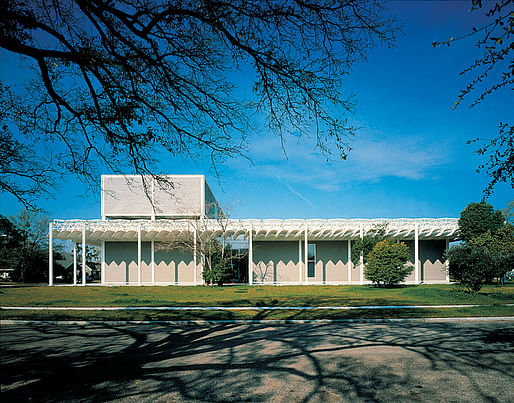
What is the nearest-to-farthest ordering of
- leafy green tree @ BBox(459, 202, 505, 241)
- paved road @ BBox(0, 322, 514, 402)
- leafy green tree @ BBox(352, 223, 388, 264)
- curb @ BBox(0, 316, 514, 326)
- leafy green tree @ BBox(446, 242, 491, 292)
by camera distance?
paved road @ BBox(0, 322, 514, 402) < curb @ BBox(0, 316, 514, 326) < leafy green tree @ BBox(446, 242, 491, 292) < leafy green tree @ BBox(352, 223, 388, 264) < leafy green tree @ BBox(459, 202, 505, 241)

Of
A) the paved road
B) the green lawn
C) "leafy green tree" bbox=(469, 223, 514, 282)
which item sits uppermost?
"leafy green tree" bbox=(469, 223, 514, 282)

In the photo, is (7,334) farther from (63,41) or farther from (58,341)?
(63,41)

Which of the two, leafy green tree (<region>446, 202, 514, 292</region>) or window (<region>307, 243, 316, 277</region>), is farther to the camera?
window (<region>307, 243, 316, 277</region>)

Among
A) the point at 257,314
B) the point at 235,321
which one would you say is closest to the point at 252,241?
the point at 257,314

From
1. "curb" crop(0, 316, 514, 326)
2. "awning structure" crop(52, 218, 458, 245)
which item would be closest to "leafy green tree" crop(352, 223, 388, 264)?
"awning structure" crop(52, 218, 458, 245)

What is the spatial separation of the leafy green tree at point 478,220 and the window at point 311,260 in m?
14.7

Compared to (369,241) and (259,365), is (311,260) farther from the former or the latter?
(259,365)

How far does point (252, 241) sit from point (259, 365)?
36980 mm

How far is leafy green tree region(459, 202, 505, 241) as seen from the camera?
36.9 m

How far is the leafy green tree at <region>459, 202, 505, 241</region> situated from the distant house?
61.8 inches

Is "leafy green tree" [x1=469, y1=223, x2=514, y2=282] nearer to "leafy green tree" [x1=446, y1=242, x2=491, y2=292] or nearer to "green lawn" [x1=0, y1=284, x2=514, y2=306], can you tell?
"leafy green tree" [x1=446, y1=242, x2=491, y2=292]

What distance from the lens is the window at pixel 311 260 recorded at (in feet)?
140

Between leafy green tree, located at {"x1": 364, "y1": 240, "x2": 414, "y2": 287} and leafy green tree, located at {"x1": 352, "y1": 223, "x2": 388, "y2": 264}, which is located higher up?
leafy green tree, located at {"x1": 352, "y1": 223, "x2": 388, "y2": 264}

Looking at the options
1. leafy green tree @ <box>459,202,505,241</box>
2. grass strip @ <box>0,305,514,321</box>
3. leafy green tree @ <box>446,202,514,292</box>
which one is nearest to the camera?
grass strip @ <box>0,305,514,321</box>
